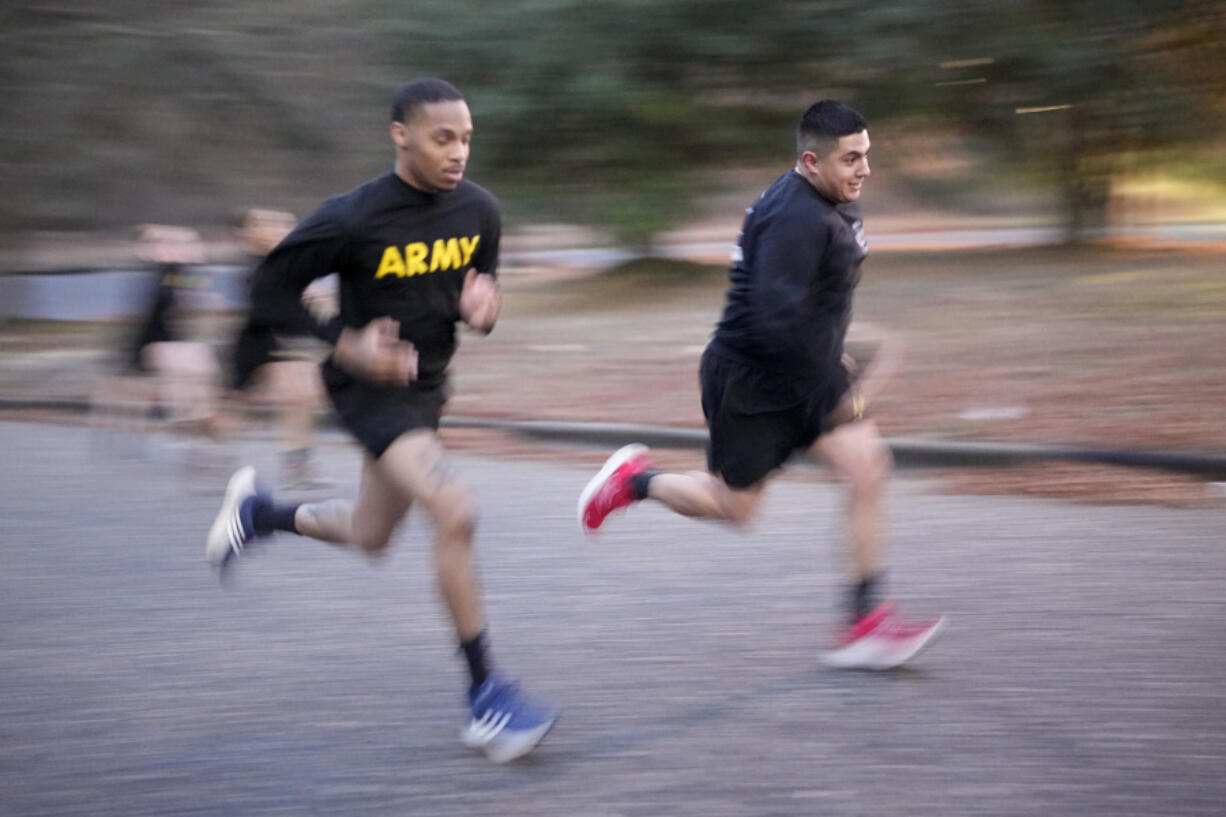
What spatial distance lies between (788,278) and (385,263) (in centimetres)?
124

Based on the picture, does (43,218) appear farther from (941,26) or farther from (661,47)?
(941,26)

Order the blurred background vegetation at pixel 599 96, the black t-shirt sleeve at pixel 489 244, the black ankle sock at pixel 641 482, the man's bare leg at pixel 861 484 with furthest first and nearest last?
the blurred background vegetation at pixel 599 96 < the black ankle sock at pixel 641 482 < the man's bare leg at pixel 861 484 < the black t-shirt sleeve at pixel 489 244

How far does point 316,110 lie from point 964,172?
27.1ft

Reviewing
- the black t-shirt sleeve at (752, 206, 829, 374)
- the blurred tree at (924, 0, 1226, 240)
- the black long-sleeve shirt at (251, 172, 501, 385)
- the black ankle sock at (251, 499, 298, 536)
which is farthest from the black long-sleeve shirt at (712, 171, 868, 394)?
the blurred tree at (924, 0, 1226, 240)

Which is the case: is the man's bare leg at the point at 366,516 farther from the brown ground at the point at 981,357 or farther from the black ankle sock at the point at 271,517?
the brown ground at the point at 981,357

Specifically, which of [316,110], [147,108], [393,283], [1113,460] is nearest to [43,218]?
[147,108]

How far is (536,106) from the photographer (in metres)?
19.1

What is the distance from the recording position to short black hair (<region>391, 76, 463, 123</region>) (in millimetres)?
4434

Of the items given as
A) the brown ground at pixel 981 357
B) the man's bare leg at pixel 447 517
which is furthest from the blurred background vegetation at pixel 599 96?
the man's bare leg at pixel 447 517

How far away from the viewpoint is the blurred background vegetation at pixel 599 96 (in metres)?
17.6

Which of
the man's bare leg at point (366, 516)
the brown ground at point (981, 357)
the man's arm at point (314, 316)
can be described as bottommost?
the brown ground at point (981, 357)

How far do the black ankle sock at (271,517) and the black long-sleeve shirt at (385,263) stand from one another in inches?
40.9

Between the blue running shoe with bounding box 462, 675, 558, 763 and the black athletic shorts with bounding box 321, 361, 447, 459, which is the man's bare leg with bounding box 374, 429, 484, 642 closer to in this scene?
the black athletic shorts with bounding box 321, 361, 447, 459

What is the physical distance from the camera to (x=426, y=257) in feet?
14.8
